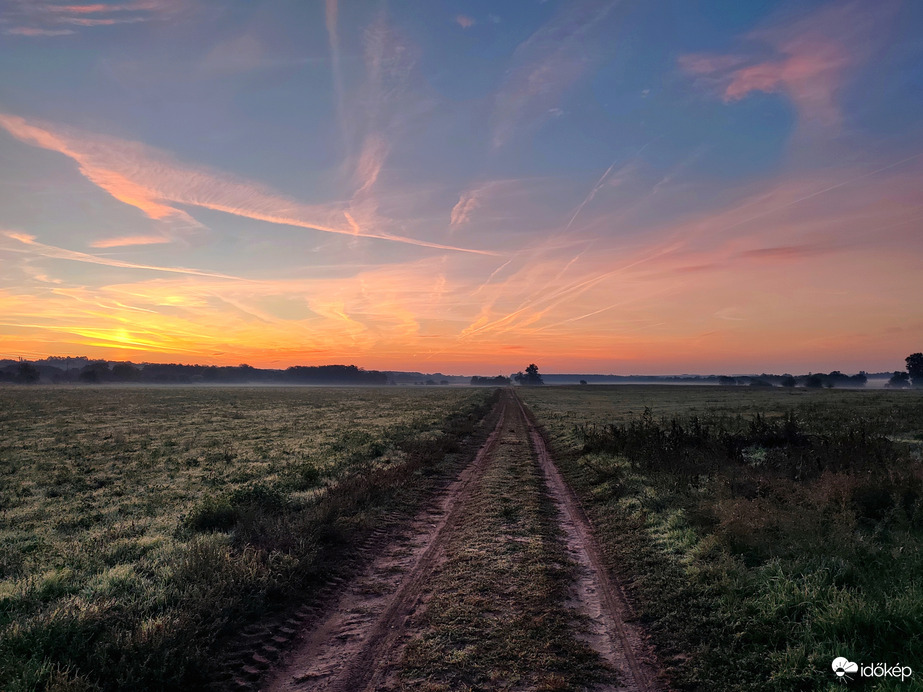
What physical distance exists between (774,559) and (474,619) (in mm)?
5158

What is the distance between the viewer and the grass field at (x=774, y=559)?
548 centimetres

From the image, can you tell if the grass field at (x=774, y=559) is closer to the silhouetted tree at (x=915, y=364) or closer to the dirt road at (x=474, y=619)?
the dirt road at (x=474, y=619)

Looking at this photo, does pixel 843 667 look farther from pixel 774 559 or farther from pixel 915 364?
pixel 915 364

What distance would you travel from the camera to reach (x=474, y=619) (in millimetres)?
6648

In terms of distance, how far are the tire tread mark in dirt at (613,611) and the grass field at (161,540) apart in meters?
4.88

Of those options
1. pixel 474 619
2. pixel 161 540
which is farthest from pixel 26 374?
pixel 474 619

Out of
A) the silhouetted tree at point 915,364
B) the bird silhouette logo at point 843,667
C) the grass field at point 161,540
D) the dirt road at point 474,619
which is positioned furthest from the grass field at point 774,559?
the silhouetted tree at point 915,364

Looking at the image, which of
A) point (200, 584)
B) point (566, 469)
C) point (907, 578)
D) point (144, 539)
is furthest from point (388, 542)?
point (566, 469)

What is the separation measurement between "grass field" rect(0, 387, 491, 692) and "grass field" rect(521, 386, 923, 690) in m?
6.02

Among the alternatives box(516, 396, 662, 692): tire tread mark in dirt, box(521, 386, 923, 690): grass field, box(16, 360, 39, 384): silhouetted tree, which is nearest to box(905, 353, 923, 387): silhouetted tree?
box(521, 386, 923, 690): grass field

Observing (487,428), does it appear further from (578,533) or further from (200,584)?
(200,584)

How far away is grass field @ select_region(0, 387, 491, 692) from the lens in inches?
223

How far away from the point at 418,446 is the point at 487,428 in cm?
1178

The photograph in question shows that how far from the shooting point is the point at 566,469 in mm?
18516
